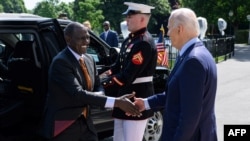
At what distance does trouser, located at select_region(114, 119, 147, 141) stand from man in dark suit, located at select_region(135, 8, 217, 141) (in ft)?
4.33

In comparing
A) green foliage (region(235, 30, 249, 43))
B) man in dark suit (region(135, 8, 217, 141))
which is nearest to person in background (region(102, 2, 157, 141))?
man in dark suit (region(135, 8, 217, 141))

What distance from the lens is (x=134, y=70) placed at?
4.07 m

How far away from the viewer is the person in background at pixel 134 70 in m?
4.09

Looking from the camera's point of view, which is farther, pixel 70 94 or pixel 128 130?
pixel 128 130

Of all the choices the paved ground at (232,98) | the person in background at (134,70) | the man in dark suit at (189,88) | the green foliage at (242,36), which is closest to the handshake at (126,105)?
the person in background at (134,70)

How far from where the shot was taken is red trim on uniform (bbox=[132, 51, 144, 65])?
4055 mm

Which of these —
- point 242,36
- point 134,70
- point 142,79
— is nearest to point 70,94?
point 134,70

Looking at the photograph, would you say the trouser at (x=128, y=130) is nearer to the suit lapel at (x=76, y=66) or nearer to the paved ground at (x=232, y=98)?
the suit lapel at (x=76, y=66)

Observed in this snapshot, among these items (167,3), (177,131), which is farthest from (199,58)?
(167,3)

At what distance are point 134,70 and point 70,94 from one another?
3.26 ft

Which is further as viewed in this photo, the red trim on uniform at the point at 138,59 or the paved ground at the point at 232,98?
the paved ground at the point at 232,98

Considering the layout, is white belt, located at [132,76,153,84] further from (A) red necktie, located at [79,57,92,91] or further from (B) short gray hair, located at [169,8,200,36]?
(B) short gray hair, located at [169,8,200,36]

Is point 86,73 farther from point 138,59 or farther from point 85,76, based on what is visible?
point 138,59

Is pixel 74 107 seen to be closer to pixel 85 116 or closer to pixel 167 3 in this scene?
pixel 85 116
